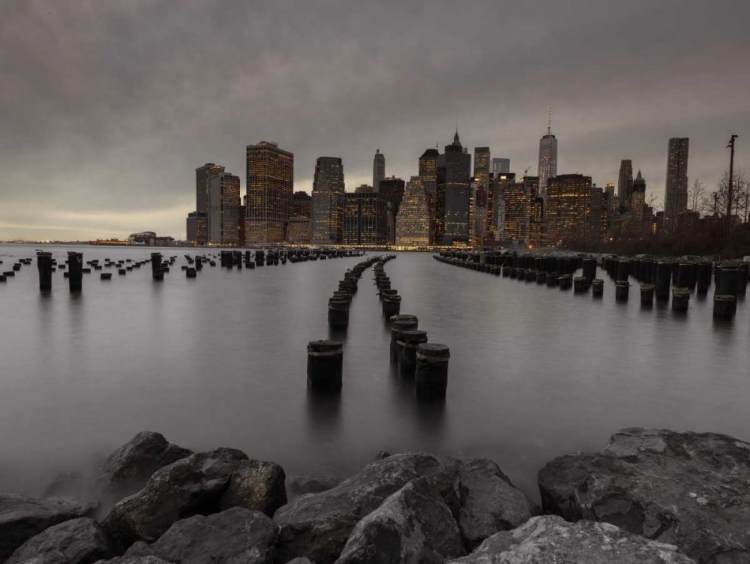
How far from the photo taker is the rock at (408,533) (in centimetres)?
335

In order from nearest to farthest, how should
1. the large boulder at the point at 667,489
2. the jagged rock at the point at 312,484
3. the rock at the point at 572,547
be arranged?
the rock at the point at 572,547 → the large boulder at the point at 667,489 → the jagged rock at the point at 312,484

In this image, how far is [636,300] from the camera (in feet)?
77.7

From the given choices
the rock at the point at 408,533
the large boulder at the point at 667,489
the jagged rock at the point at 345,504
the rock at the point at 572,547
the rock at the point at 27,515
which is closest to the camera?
the rock at the point at 572,547

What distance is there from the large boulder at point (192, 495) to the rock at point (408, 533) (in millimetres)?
1465

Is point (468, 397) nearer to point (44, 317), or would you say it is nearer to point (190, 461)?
point (190, 461)

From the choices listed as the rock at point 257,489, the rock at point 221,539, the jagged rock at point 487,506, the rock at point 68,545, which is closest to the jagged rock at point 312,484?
the rock at point 257,489

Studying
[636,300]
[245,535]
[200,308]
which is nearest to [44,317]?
[200,308]

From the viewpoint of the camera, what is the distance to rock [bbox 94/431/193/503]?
5082mm

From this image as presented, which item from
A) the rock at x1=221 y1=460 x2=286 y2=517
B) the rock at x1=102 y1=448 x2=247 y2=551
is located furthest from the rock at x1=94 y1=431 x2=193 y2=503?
the rock at x1=221 y1=460 x2=286 y2=517

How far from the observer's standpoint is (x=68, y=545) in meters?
3.75

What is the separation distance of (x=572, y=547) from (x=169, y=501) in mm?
3686

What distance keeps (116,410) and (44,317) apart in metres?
12.1

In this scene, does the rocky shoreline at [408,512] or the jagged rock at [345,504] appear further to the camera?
the jagged rock at [345,504]

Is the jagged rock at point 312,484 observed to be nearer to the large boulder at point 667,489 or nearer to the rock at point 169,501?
the rock at point 169,501
